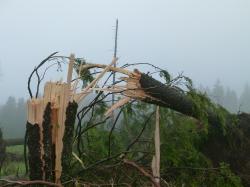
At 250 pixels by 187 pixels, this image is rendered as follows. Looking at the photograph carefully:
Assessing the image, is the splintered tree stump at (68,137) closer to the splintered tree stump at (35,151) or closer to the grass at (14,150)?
A: the splintered tree stump at (35,151)

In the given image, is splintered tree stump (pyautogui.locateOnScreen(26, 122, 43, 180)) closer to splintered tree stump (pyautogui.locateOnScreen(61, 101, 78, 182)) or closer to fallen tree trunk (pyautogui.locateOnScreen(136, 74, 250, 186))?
splintered tree stump (pyautogui.locateOnScreen(61, 101, 78, 182))

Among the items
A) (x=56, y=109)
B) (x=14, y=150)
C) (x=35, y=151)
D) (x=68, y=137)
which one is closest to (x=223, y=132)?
(x=68, y=137)

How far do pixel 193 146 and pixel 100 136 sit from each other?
0.83 meters

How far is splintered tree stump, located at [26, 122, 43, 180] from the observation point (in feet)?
11.0

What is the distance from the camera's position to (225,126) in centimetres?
461

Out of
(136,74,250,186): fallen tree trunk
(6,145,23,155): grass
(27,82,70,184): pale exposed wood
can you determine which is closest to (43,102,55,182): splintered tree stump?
(27,82,70,184): pale exposed wood

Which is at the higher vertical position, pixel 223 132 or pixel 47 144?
pixel 223 132

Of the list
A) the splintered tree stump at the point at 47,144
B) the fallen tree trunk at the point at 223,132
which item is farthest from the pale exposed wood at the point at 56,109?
the fallen tree trunk at the point at 223,132

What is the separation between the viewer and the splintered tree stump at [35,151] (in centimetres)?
337

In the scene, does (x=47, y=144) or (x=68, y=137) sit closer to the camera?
(x=47, y=144)

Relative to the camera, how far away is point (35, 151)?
338 cm

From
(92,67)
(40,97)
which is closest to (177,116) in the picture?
(92,67)

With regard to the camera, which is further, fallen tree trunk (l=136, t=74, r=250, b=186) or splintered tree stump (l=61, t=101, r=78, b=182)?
fallen tree trunk (l=136, t=74, r=250, b=186)

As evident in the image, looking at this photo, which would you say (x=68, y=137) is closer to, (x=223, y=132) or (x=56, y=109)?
(x=56, y=109)
